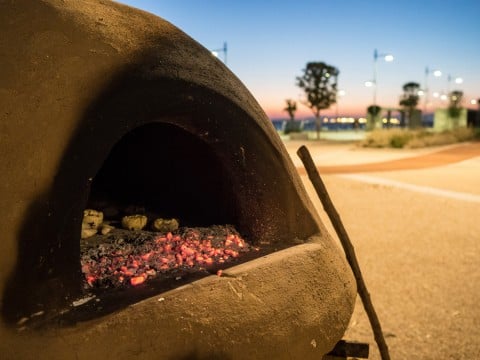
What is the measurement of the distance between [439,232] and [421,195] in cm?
258

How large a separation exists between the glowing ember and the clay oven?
0.45ft

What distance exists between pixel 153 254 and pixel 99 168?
0.55 meters

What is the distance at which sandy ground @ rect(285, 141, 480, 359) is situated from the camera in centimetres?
350

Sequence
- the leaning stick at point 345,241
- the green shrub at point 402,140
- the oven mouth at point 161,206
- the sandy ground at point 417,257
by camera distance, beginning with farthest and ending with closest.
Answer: the green shrub at point 402,140 → the sandy ground at point 417,257 → the leaning stick at point 345,241 → the oven mouth at point 161,206

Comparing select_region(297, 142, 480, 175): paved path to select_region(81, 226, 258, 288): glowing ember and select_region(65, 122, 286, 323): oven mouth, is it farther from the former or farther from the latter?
select_region(81, 226, 258, 288): glowing ember

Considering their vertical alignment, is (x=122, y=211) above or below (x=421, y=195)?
above

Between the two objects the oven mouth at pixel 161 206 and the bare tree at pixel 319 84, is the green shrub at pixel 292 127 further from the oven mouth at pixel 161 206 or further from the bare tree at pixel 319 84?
the oven mouth at pixel 161 206

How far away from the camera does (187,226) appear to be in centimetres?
276

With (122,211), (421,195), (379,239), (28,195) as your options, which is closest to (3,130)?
(28,195)

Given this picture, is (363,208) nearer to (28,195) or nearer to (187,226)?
(187,226)

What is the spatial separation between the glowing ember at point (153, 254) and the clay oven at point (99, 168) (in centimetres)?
14

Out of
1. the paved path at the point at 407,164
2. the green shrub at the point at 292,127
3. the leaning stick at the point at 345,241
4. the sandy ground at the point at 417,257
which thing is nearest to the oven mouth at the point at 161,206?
the leaning stick at the point at 345,241

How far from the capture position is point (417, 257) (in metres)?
5.24

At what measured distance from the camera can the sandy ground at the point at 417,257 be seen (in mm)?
3502
